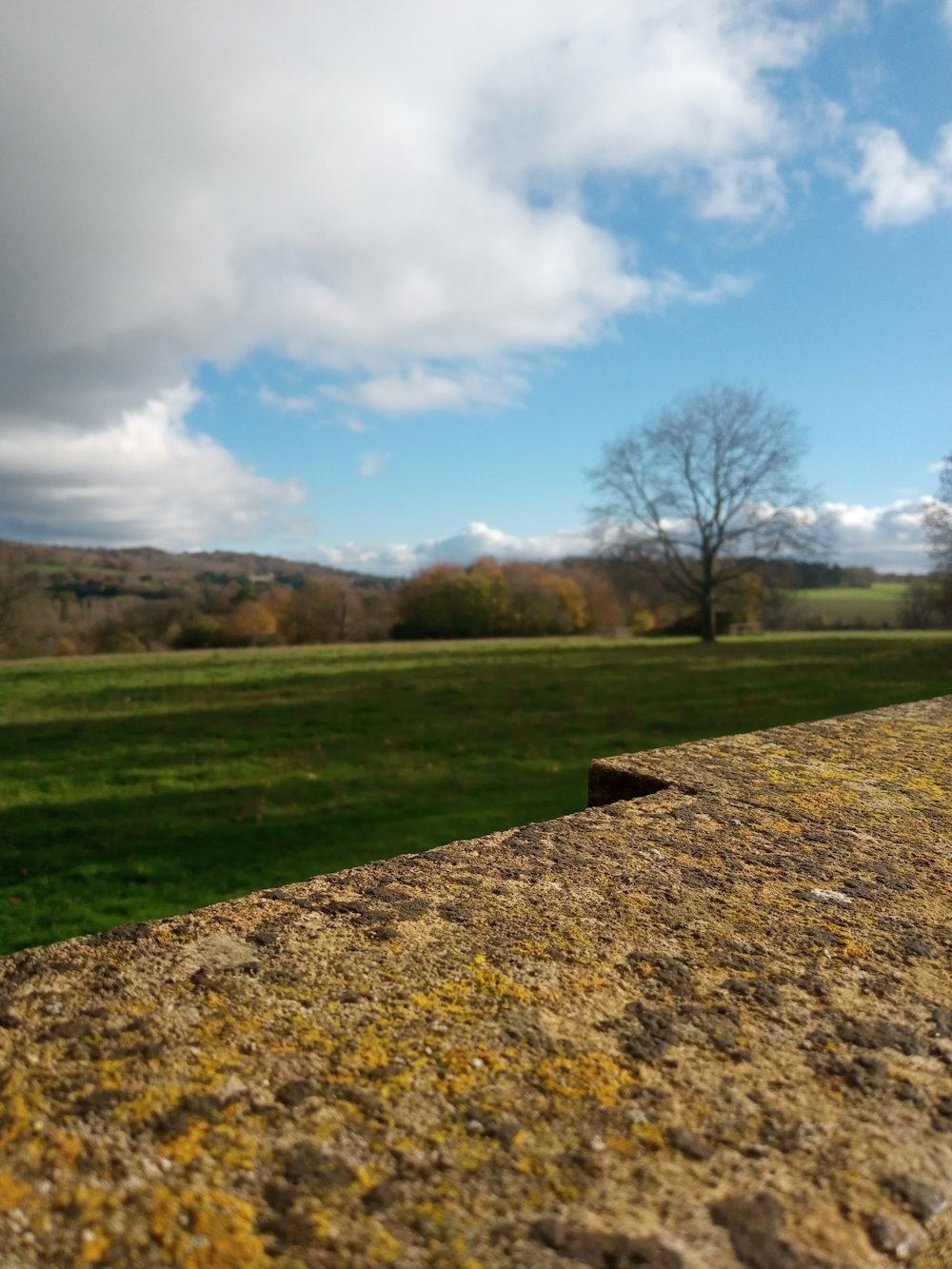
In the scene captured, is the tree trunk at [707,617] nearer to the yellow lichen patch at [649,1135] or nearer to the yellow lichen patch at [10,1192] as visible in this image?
the yellow lichen patch at [649,1135]

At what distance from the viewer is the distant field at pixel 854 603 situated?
69688 mm

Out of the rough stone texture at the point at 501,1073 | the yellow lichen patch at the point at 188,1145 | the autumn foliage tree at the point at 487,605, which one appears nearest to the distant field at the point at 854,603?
the autumn foliage tree at the point at 487,605

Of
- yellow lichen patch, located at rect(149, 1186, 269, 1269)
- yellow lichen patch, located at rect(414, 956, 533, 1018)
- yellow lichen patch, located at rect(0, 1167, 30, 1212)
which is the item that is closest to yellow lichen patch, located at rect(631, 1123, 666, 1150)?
yellow lichen patch, located at rect(414, 956, 533, 1018)

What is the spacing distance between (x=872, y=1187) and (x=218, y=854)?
9289mm

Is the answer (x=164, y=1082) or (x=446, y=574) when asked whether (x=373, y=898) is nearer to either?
(x=164, y=1082)

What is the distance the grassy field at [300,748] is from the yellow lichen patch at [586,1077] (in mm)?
7314

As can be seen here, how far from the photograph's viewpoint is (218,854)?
941 cm

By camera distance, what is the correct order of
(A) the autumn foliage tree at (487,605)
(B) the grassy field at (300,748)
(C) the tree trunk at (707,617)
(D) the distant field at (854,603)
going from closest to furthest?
(B) the grassy field at (300,748)
(C) the tree trunk at (707,617)
(A) the autumn foliage tree at (487,605)
(D) the distant field at (854,603)

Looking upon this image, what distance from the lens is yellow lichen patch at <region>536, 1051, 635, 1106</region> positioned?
1.19 meters

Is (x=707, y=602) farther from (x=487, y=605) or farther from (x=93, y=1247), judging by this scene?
(x=93, y=1247)

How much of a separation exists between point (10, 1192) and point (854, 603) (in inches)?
3548

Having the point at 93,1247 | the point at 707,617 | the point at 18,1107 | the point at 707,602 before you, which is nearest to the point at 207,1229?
the point at 93,1247

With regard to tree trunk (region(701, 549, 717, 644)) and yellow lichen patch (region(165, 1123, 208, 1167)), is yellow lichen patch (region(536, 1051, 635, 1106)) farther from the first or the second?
tree trunk (region(701, 549, 717, 644))

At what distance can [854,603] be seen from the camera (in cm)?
8194
